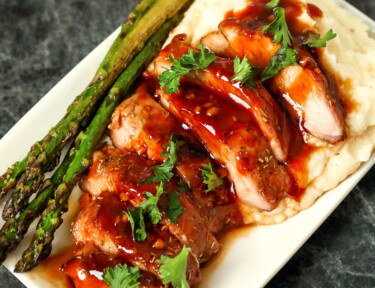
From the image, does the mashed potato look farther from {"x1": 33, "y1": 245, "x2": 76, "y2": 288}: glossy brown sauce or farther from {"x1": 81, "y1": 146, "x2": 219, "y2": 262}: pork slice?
{"x1": 33, "y1": 245, "x2": 76, "y2": 288}: glossy brown sauce

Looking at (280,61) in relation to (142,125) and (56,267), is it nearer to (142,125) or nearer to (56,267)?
(142,125)

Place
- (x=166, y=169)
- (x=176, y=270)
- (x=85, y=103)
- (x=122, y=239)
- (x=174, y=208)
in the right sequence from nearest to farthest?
(x=176, y=270) < (x=122, y=239) < (x=174, y=208) < (x=166, y=169) < (x=85, y=103)

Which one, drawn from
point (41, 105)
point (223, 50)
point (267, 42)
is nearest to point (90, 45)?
point (41, 105)

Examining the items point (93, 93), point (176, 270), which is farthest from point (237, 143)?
point (93, 93)

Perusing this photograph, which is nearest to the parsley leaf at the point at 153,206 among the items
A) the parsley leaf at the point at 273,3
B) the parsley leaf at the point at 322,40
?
the parsley leaf at the point at 322,40

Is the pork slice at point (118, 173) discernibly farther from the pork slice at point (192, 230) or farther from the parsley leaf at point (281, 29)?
the parsley leaf at point (281, 29)

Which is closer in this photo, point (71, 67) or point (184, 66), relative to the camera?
point (184, 66)
